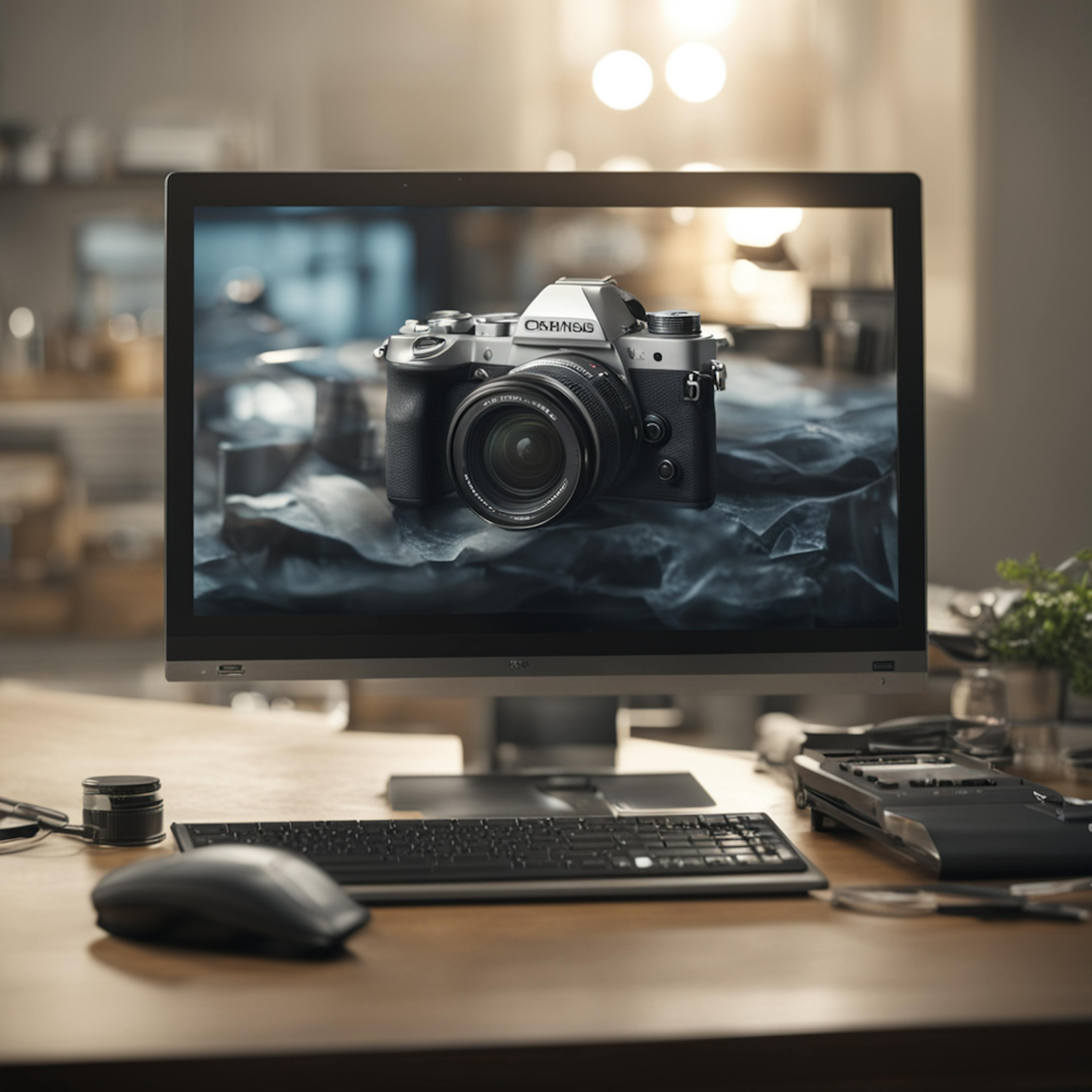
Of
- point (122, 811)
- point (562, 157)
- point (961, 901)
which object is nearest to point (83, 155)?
point (562, 157)

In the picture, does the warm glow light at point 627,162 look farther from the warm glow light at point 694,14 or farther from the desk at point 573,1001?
the desk at point 573,1001

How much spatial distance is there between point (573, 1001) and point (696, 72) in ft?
9.35

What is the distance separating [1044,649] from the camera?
1.04 m

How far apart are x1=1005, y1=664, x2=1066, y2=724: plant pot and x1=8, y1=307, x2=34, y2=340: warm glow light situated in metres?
2.50

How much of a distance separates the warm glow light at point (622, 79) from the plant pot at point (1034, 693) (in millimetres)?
2344

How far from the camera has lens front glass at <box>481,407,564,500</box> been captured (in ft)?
2.91

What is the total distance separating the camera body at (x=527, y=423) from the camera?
901mm

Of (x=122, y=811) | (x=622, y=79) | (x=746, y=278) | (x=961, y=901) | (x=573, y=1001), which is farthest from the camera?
(x=622, y=79)

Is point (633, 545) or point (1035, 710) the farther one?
point (1035, 710)

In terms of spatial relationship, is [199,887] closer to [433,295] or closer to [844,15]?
[433,295]

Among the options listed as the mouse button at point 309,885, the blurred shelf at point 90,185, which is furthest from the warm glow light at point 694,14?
the mouse button at point 309,885

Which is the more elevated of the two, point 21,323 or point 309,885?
point 21,323

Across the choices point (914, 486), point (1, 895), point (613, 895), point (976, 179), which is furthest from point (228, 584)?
point (976, 179)

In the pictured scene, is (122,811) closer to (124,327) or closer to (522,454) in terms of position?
(522,454)
